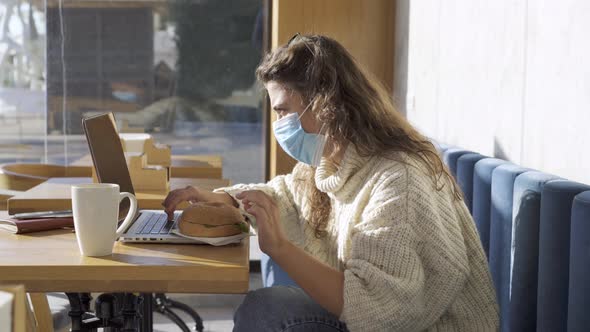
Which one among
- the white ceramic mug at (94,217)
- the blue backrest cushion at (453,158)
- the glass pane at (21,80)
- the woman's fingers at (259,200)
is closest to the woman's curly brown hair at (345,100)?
the woman's fingers at (259,200)

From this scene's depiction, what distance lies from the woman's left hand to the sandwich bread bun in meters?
0.11

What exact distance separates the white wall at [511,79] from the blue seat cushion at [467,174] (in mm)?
99

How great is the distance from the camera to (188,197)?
1831 millimetres

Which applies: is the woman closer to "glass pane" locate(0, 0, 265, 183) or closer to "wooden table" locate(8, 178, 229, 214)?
"wooden table" locate(8, 178, 229, 214)

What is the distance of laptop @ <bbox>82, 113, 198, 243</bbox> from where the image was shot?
4.87 ft

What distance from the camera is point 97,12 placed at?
15.3ft

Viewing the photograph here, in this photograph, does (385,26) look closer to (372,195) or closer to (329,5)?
(329,5)

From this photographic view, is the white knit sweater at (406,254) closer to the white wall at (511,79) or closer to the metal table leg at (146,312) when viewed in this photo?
the white wall at (511,79)

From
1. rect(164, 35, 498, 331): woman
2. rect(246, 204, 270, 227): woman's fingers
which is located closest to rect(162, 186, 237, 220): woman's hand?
rect(164, 35, 498, 331): woman

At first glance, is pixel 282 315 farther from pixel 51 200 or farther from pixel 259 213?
pixel 51 200

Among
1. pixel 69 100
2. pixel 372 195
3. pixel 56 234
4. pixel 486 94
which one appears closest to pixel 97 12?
pixel 69 100

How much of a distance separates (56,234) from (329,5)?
276cm

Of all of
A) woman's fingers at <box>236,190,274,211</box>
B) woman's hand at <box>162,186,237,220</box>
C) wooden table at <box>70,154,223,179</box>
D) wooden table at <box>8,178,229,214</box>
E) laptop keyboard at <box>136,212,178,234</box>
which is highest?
woman's fingers at <box>236,190,274,211</box>

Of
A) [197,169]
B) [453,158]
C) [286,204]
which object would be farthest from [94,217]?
[197,169]
